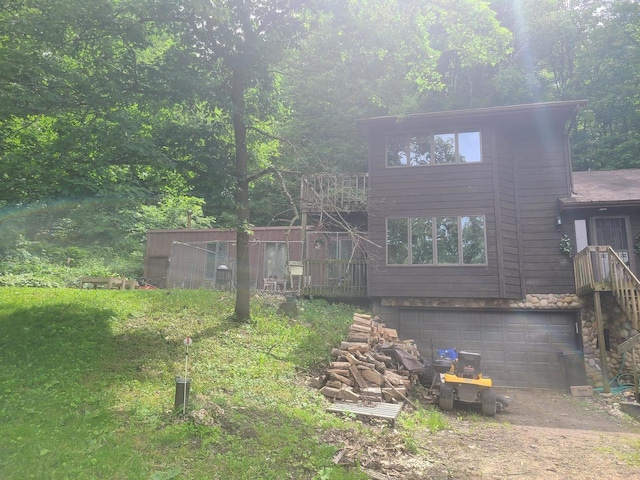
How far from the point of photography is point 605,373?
463 inches

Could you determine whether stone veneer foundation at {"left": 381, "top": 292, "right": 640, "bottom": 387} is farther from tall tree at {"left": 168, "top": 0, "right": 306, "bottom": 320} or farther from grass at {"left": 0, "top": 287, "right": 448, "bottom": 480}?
tall tree at {"left": 168, "top": 0, "right": 306, "bottom": 320}

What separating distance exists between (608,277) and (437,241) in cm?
466

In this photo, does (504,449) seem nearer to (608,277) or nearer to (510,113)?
(608,277)

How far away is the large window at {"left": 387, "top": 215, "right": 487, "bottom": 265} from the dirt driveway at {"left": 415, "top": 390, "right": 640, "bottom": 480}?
16.0ft

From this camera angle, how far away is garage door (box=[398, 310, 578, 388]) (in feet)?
43.2

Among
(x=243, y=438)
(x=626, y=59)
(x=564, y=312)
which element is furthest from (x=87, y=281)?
(x=626, y=59)

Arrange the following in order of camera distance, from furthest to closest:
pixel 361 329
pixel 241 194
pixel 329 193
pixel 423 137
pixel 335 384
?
1. pixel 329 193
2. pixel 423 137
3. pixel 241 194
4. pixel 361 329
5. pixel 335 384

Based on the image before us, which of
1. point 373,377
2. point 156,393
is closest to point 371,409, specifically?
point 373,377

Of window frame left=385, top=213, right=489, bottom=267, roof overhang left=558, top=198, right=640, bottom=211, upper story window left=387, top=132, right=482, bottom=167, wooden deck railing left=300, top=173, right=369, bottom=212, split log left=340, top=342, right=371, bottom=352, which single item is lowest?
split log left=340, top=342, right=371, bottom=352

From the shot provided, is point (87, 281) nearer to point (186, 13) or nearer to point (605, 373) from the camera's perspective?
point (186, 13)

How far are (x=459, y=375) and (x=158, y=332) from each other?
6.52 m

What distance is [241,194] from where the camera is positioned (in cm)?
1104

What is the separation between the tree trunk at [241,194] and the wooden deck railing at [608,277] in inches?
361

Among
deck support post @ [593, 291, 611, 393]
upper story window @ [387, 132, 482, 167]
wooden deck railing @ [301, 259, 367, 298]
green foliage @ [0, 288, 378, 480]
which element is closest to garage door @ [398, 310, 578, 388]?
deck support post @ [593, 291, 611, 393]
